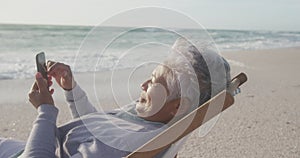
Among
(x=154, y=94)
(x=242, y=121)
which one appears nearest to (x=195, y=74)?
(x=154, y=94)

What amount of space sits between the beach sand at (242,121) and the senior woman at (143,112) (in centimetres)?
52

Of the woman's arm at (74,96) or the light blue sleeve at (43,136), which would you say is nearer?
the light blue sleeve at (43,136)

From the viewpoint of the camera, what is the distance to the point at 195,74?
1639 mm

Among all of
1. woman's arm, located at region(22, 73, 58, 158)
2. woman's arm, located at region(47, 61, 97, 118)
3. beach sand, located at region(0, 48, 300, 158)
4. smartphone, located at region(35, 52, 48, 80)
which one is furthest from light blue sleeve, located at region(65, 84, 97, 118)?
woman's arm, located at region(22, 73, 58, 158)

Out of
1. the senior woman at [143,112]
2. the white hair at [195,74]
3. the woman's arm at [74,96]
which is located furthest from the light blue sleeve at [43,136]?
the white hair at [195,74]

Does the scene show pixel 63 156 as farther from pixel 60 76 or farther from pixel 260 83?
pixel 260 83

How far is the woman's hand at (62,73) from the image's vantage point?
1913mm

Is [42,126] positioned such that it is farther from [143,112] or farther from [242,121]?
[242,121]

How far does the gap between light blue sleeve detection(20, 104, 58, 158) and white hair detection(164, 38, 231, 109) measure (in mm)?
465

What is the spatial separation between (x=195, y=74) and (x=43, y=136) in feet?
2.00

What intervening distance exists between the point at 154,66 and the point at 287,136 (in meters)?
2.85

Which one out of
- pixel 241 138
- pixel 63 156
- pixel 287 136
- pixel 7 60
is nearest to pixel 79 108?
pixel 63 156

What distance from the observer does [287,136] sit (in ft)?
13.8

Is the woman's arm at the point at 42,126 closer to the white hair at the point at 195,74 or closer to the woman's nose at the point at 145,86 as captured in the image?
the woman's nose at the point at 145,86
